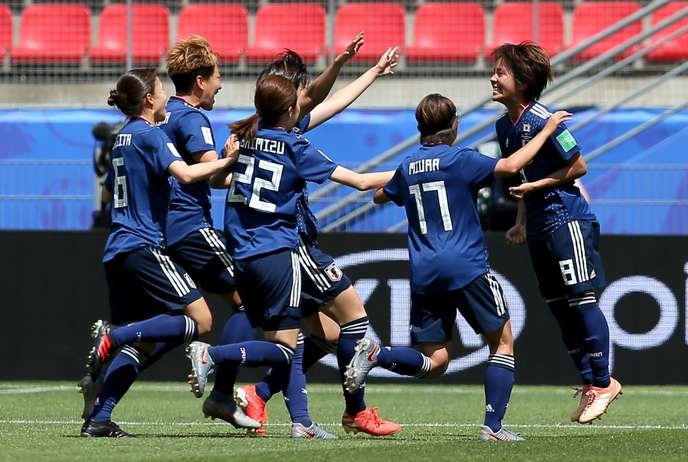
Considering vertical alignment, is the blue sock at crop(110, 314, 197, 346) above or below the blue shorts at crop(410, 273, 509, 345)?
below

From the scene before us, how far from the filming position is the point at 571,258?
7477mm

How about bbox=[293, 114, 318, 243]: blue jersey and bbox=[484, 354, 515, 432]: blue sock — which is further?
bbox=[293, 114, 318, 243]: blue jersey

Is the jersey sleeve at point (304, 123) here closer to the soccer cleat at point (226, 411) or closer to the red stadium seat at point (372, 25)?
the soccer cleat at point (226, 411)

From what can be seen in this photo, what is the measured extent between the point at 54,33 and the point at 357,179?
382 inches

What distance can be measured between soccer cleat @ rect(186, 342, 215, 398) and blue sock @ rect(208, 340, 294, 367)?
0.23ft

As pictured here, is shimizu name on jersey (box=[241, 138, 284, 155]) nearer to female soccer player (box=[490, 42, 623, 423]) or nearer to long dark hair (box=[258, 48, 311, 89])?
long dark hair (box=[258, 48, 311, 89])

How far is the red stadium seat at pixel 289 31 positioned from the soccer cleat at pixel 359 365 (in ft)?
27.9

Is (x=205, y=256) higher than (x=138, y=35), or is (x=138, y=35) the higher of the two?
(x=138, y=35)

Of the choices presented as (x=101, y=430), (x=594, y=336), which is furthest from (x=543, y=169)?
(x=101, y=430)

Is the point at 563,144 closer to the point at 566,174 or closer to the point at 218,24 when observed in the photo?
the point at 566,174

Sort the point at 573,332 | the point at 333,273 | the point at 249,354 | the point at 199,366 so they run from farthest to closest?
the point at 573,332 → the point at 333,273 → the point at 249,354 → the point at 199,366

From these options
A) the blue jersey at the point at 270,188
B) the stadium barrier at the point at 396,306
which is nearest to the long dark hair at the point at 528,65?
the blue jersey at the point at 270,188

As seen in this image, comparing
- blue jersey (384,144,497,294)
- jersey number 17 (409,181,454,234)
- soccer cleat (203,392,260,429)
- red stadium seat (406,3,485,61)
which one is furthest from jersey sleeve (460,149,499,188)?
red stadium seat (406,3,485,61)

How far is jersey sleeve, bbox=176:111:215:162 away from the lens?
719 cm
